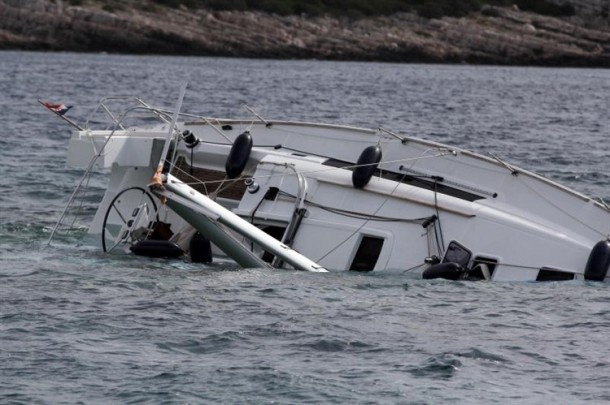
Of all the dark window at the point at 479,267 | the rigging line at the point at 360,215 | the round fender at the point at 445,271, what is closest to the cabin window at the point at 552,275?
the dark window at the point at 479,267

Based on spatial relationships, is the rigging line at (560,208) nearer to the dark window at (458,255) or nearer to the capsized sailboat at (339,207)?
the capsized sailboat at (339,207)

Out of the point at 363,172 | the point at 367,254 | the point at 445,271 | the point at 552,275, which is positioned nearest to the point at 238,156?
the point at 363,172

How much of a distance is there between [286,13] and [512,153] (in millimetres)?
82927

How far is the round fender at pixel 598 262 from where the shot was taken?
17.2 m

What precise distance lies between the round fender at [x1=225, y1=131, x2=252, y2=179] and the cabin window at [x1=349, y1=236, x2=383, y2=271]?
2.62m

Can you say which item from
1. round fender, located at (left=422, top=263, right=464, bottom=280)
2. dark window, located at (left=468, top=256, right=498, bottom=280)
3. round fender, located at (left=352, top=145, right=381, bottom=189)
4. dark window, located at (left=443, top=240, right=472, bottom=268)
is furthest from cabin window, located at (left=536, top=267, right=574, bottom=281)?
round fender, located at (left=352, top=145, right=381, bottom=189)

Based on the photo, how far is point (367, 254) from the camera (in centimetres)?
1831

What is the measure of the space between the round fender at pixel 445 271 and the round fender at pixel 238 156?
391 centimetres

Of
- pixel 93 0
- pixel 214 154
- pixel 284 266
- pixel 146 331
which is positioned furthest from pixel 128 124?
pixel 93 0

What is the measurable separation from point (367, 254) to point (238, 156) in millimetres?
2866

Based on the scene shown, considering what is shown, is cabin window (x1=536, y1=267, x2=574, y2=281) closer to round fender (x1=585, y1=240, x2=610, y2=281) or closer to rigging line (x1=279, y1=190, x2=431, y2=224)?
round fender (x1=585, y1=240, x2=610, y2=281)

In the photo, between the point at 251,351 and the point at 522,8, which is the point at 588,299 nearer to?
the point at 251,351

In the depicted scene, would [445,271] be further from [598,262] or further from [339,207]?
[339,207]

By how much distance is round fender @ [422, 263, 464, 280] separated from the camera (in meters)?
17.3
